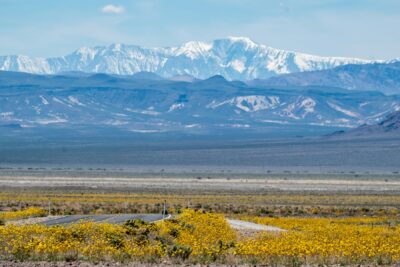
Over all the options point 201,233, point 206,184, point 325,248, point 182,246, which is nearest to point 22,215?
point 201,233

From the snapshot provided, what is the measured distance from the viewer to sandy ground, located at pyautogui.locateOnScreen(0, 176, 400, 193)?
295ft

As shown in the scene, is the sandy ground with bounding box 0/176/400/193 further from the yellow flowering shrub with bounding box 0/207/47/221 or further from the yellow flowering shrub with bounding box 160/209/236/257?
the yellow flowering shrub with bounding box 160/209/236/257

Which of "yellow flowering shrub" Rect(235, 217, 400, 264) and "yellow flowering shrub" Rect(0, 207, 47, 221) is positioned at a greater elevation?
"yellow flowering shrub" Rect(235, 217, 400, 264)

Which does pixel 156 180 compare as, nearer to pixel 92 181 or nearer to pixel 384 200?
pixel 92 181

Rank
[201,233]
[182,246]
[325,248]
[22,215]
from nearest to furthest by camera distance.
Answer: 1. [182,246]
2. [325,248]
3. [201,233]
4. [22,215]

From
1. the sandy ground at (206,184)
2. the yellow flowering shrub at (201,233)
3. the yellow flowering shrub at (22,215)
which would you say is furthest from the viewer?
the sandy ground at (206,184)

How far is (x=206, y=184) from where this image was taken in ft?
323

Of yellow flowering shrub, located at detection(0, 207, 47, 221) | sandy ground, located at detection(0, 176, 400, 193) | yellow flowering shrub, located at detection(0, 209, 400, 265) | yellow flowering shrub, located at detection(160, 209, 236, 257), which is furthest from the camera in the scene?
sandy ground, located at detection(0, 176, 400, 193)

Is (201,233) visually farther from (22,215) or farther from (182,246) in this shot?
(22,215)

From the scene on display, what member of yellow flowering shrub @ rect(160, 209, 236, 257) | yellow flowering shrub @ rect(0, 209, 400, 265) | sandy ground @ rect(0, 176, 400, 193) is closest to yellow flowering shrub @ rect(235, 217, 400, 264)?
yellow flowering shrub @ rect(0, 209, 400, 265)

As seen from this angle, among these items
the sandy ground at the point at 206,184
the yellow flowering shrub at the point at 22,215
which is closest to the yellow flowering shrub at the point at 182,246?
the yellow flowering shrub at the point at 22,215

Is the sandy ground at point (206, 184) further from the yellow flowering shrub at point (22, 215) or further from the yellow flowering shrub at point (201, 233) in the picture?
the yellow flowering shrub at point (201, 233)

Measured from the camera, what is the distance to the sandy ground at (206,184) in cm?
8978

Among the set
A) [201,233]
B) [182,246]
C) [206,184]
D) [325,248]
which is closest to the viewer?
[182,246]
